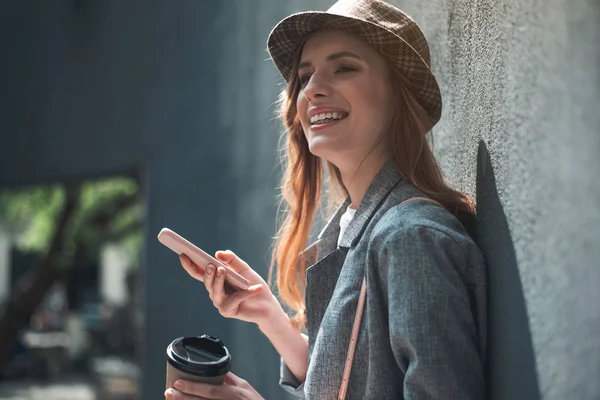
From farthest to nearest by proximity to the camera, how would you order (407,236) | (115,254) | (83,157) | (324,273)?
(115,254), (83,157), (324,273), (407,236)

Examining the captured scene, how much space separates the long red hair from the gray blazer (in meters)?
0.07

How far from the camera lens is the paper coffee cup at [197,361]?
1995 mm

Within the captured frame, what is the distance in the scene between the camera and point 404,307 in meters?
1.67

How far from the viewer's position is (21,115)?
8188 mm

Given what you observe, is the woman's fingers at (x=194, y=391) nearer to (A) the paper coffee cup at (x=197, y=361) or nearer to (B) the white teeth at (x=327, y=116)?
(A) the paper coffee cup at (x=197, y=361)

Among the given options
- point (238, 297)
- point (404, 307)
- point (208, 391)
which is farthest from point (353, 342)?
point (238, 297)

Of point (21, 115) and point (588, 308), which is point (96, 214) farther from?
point (588, 308)

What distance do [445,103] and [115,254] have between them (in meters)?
31.5

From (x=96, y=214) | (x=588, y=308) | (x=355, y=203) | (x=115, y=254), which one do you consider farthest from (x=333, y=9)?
(x=115, y=254)

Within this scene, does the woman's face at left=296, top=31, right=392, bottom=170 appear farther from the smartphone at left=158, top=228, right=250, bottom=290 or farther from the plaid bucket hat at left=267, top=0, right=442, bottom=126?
the smartphone at left=158, top=228, right=250, bottom=290

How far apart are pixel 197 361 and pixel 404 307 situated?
0.62m

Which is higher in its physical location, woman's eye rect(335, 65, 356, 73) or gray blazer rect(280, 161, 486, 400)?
woman's eye rect(335, 65, 356, 73)

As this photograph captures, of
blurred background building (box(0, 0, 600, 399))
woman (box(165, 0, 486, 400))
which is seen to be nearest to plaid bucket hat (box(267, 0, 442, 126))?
woman (box(165, 0, 486, 400))

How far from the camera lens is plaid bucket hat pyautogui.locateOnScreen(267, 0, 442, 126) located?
82.8 inches
